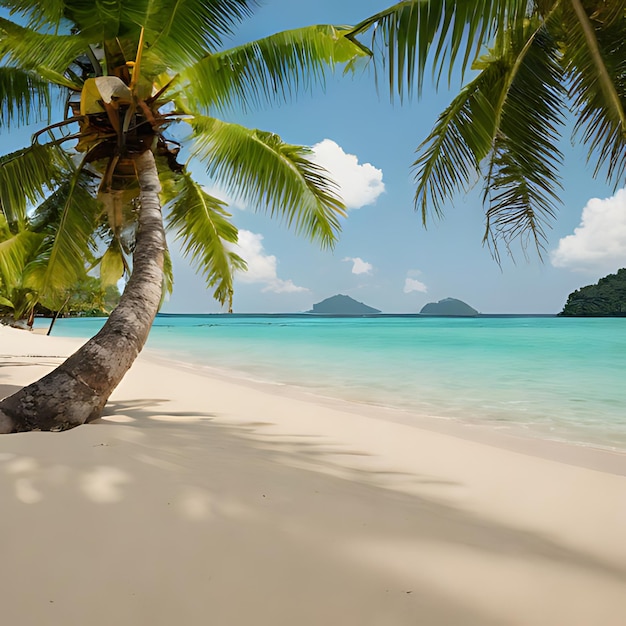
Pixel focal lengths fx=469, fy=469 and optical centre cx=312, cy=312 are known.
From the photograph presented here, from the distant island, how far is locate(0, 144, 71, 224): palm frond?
58503 millimetres

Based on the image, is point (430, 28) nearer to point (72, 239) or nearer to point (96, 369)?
point (96, 369)

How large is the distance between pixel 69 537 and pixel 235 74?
573 centimetres

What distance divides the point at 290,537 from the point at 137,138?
194 inches

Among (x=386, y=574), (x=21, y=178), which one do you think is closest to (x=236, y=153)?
(x=21, y=178)

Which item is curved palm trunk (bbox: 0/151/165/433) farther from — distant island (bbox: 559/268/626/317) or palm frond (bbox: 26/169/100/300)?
distant island (bbox: 559/268/626/317)

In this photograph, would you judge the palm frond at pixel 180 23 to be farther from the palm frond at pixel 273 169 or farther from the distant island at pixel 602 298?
the distant island at pixel 602 298

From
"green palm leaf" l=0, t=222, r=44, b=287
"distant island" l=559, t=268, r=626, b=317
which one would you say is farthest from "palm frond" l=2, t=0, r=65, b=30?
"distant island" l=559, t=268, r=626, b=317

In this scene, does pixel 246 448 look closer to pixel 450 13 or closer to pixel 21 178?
pixel 450 13

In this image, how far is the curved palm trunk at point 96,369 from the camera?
3.25m

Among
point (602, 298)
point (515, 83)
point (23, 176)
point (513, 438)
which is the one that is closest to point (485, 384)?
point (513, 438)

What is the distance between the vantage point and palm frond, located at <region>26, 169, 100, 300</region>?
6734 millimetres

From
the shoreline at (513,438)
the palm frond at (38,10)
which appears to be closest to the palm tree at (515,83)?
the shoreline at (513,438)

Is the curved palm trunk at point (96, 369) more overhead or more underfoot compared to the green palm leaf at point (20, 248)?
more underfoot

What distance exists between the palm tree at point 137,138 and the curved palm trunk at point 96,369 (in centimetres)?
1
